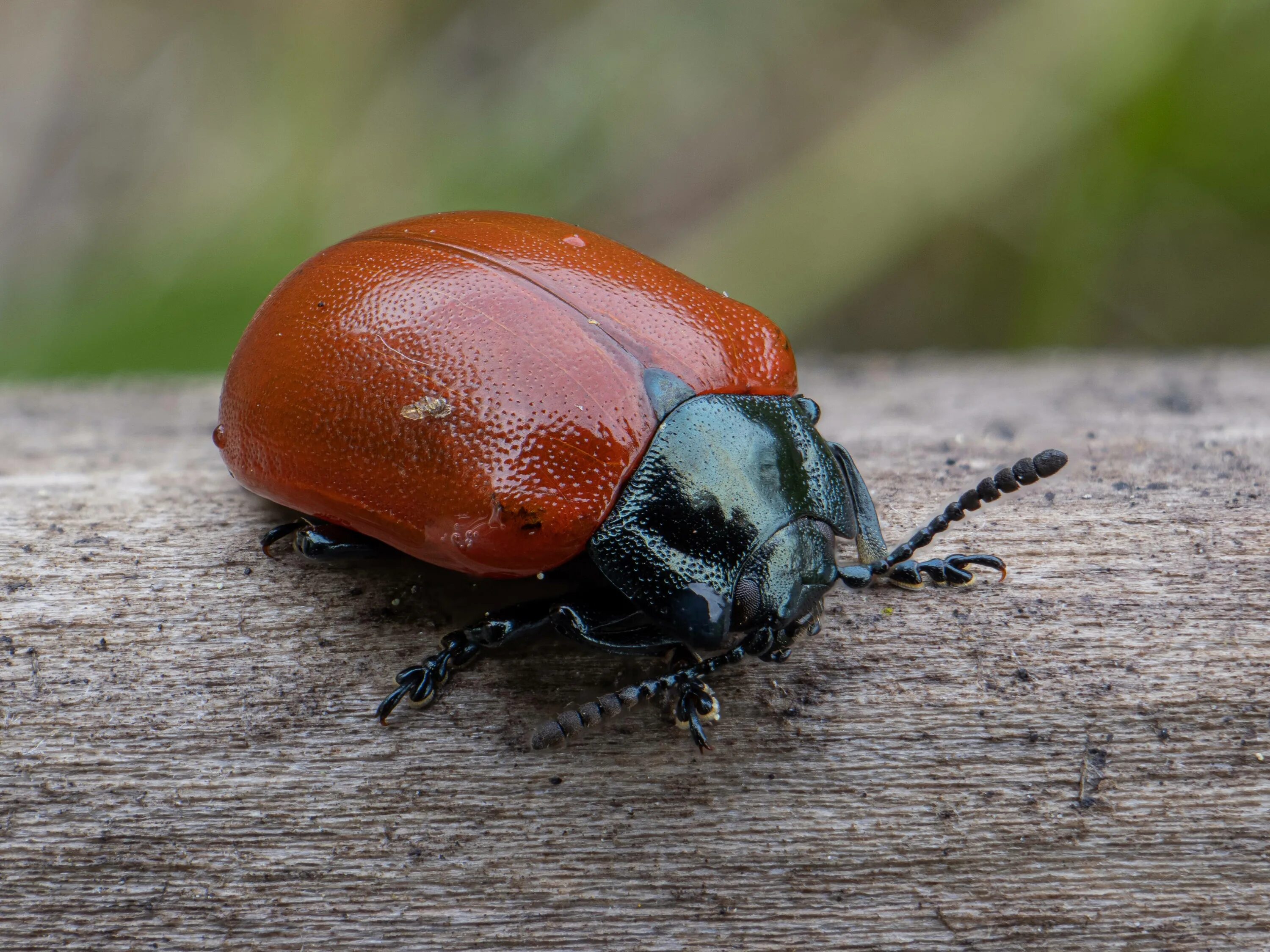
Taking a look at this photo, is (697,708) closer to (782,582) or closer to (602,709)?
(602,709)

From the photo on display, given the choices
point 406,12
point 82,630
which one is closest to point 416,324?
point 82,630

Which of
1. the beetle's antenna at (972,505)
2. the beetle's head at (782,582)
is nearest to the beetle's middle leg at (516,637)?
the beetle's head at (782,582)

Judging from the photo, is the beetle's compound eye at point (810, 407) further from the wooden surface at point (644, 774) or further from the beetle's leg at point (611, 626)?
the beetle's leg at point (611, 626)

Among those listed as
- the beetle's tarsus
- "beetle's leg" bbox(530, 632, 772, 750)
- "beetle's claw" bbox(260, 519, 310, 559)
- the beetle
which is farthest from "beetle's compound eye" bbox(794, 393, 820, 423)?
"beetle's claw" bbox(260, 519, 310, 559)

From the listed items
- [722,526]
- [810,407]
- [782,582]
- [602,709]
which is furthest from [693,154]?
[602,709]

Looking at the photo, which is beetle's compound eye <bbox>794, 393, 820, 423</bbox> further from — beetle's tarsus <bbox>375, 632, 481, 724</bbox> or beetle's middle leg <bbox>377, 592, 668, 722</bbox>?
beetle's tarsus <bbox>375, 632, 481, 724</bbox>

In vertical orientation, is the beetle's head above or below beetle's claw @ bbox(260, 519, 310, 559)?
above

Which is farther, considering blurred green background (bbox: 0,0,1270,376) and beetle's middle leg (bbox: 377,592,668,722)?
blurred green background (bbox: 0,0,1270,376)

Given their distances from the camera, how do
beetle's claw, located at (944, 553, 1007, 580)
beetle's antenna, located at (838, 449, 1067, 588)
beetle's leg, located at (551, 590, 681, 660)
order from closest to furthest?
beetle's leg, located at (551, 590, 681, 660) → beetle's antenna, located at (838, 449, 1067, 588) → beetle's claw, located at (944, 553, 1007, 580)
